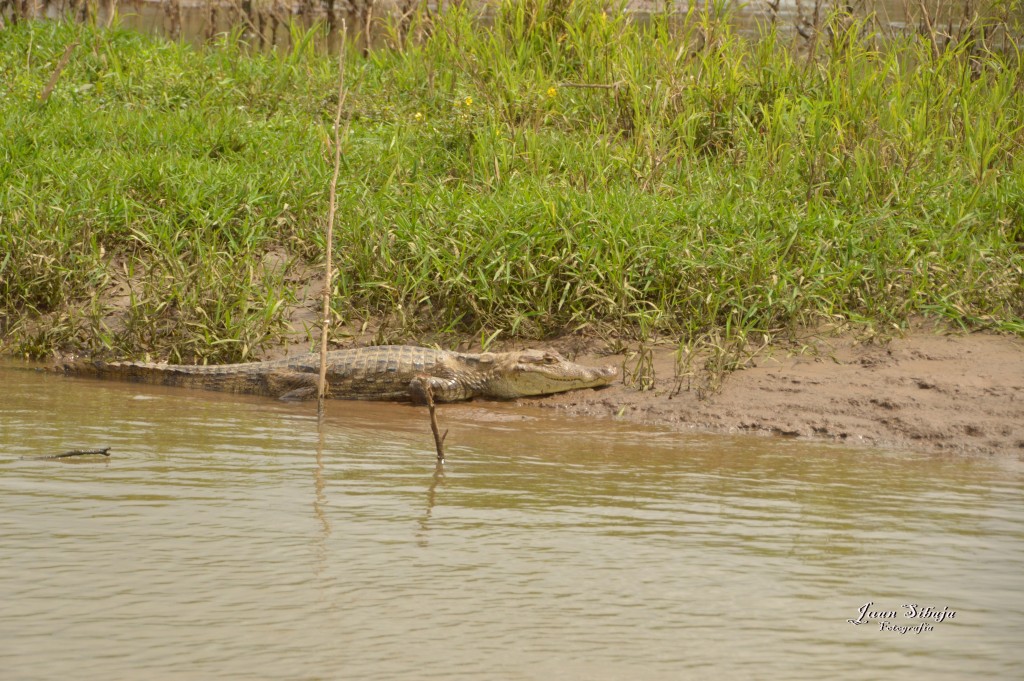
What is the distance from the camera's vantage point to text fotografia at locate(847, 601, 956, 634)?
292 centimetres

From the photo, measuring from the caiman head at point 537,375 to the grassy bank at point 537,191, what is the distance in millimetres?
432

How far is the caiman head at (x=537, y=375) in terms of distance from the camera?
19.0 ft

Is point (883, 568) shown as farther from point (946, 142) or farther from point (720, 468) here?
point (946, 142)

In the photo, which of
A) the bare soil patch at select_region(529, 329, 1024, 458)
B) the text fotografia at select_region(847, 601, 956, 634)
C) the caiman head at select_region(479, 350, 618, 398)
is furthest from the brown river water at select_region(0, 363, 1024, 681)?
the caiman head at select_region(479, 350, 618, 398)

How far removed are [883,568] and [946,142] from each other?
4.84 metres

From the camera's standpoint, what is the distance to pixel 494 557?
3.36 meters

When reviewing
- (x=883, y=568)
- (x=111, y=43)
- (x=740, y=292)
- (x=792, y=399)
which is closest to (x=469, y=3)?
(x=111, y=43)

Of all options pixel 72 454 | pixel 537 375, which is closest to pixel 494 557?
pixel 72 454

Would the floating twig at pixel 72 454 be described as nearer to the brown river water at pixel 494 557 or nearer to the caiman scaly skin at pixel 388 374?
the brown river water at pixel 494 557

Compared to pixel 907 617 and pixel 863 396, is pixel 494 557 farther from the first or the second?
pixel 863 396

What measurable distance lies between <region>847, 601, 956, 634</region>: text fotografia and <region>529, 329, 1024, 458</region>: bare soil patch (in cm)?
204

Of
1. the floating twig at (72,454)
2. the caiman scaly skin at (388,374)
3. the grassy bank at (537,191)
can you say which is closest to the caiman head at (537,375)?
the caiman scaly skin at (388,374)

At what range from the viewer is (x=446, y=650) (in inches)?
108

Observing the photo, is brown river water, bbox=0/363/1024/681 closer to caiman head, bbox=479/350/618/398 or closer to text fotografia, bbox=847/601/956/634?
text fotografia, bbox=847/601/956/634
